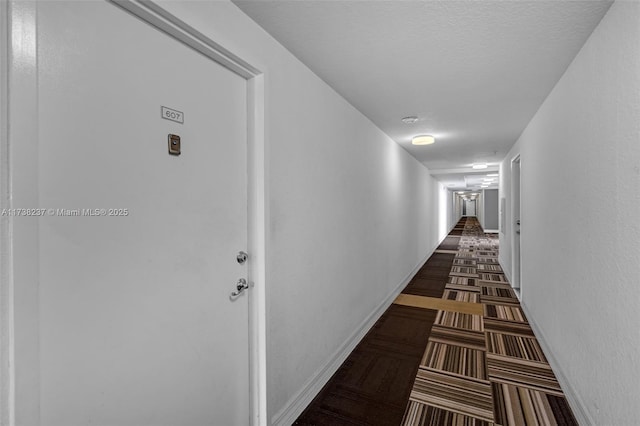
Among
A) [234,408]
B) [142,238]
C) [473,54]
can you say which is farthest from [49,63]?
[473,54]

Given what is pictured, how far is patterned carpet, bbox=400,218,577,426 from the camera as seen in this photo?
195 centimetres

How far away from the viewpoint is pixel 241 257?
5.23 ft

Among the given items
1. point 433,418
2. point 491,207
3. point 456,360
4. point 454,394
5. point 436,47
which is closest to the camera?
point 436,47

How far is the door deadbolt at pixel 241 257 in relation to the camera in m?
1.58

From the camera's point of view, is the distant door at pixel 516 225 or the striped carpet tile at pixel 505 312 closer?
the striped carpet tile at pixel 505 312

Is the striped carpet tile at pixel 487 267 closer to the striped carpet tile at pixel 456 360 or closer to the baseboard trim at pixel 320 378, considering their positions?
Answer: the baseboard trim at pixel 320 378

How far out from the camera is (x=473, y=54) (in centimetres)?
188

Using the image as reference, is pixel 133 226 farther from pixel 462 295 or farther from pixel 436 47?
pixel 462 295

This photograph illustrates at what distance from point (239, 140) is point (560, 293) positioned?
99.0 inches

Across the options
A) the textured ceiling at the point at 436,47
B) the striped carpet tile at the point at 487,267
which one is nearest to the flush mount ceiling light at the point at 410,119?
the textured ceiling at the point at 436,47

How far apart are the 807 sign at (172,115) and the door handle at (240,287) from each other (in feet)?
2.71

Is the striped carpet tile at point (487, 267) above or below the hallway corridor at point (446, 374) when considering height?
above

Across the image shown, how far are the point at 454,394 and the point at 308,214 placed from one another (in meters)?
1.65

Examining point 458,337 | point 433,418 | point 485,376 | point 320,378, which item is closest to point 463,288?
point 458,337
